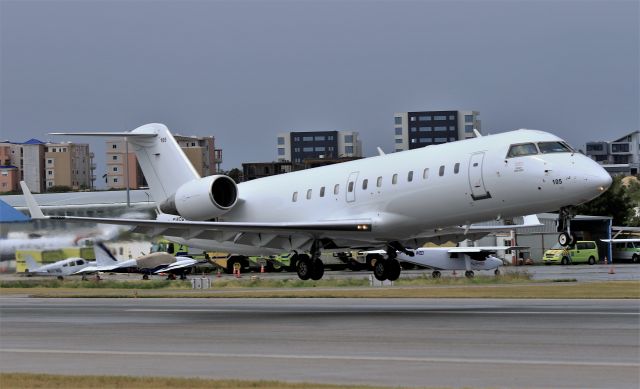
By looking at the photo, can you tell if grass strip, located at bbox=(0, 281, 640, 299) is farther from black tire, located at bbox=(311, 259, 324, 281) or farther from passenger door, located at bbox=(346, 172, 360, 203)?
passenger door, located at bbox=(346, 172, 360, 203)

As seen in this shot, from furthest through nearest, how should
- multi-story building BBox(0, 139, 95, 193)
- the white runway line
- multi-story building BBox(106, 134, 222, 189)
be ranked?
multi-story building BBox(0, 139, 95, 193)
multi-story building BBox(106, 134, 222, 189)
the white runway line

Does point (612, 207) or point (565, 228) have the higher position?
point (612, 207)

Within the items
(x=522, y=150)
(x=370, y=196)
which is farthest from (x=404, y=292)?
(x=522, y=150)

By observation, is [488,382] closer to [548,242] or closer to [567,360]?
[567,360]

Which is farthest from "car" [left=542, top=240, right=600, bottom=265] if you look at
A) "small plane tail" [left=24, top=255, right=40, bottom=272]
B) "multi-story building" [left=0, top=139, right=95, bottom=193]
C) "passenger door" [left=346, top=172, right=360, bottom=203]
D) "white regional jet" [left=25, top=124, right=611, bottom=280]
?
"multi-story building" [left=0, top=139, right=95, bottom=193]

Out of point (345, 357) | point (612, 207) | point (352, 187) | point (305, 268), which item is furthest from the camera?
point (612, 207)

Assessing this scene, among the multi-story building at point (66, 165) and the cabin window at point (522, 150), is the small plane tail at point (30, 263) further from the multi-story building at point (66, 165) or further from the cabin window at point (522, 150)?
the multi-story building at point (66, 165)

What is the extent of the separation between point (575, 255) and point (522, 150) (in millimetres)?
54999

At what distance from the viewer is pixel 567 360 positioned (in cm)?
1886

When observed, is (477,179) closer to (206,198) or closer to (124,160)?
(206,198)

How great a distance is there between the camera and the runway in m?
17.8

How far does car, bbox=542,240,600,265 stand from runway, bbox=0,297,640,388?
45162 millimetres

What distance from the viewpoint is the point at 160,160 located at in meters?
39.7

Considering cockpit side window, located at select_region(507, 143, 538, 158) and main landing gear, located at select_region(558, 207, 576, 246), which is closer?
main landing gear, located at select_region(558, 207, 576, 246)
